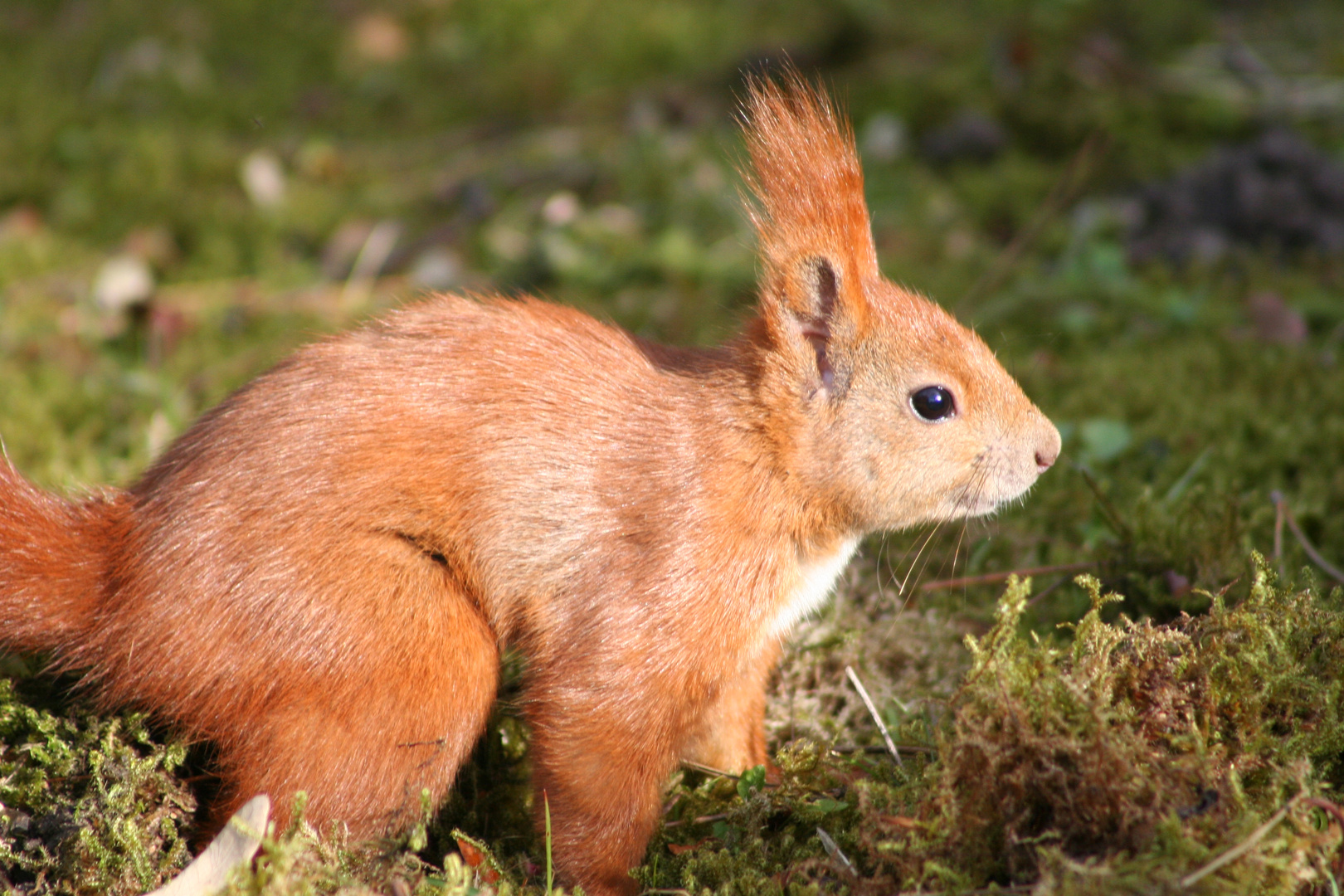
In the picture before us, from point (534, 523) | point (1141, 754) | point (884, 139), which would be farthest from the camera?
point (884, 139)

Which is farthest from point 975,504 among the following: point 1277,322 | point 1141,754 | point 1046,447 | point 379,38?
point 379,38

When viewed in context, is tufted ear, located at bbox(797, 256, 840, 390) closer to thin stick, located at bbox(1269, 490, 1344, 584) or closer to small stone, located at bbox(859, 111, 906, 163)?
thin stick, located at bbox(1269, 490, 1344, 584)

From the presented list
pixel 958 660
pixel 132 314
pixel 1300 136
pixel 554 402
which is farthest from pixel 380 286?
pixel 1300 136

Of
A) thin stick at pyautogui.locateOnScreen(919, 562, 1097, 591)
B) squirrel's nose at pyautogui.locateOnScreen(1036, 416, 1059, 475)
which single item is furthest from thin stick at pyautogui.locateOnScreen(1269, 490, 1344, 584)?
A: squirrel's nose at pyautogui.locateOnScreen(1036, 416, 1059, 475)

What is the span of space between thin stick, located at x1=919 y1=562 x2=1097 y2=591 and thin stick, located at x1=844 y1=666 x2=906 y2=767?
0.43m

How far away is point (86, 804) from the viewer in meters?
2.49

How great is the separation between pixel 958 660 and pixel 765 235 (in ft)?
4.50

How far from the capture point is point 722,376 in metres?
2.85

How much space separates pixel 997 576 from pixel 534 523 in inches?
63.5

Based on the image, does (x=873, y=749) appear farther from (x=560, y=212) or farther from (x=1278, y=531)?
(x=560, y=212)


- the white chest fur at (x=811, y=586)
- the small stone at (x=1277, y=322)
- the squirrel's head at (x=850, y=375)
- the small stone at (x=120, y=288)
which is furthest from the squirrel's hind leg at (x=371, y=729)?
the small stone at (x=1277, y=322)

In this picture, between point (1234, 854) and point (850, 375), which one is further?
point (850, 375)

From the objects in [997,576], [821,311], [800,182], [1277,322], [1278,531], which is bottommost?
→ [1277,322]

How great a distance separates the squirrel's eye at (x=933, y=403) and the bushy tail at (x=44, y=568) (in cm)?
200
